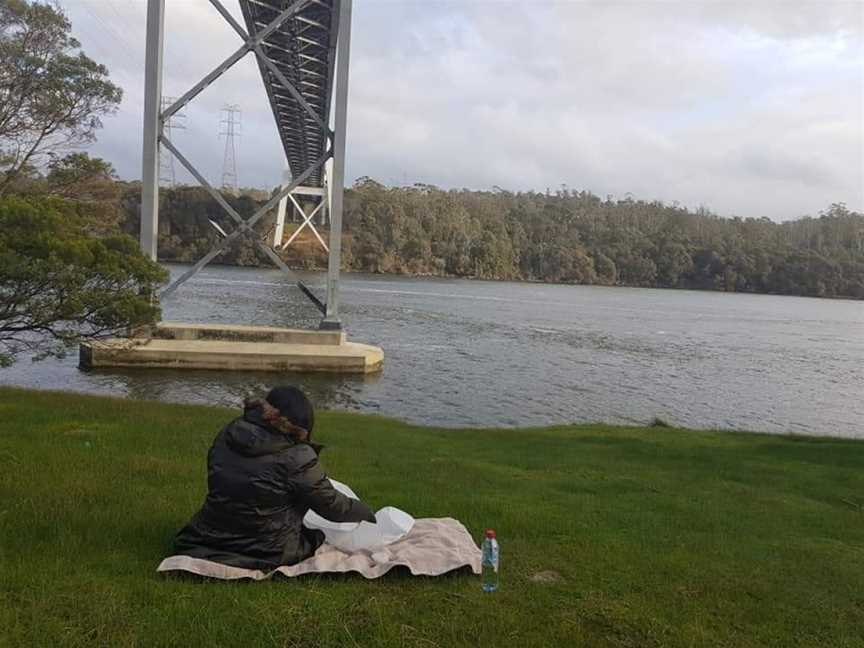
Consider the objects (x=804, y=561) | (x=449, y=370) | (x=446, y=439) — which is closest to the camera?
(x=804, y=561)

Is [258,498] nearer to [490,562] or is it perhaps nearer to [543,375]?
[490,562]

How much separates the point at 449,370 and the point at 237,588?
55.8ft

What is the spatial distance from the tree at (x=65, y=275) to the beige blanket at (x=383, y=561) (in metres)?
4.18

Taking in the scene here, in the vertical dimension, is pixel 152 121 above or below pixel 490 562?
above

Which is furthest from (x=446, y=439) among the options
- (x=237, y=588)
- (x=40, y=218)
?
(x=237, y=588)

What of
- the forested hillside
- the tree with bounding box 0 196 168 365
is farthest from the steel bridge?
the forested hillside

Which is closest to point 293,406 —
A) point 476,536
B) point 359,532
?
point 359,532

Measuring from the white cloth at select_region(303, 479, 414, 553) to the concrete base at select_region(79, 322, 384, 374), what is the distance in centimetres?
1380

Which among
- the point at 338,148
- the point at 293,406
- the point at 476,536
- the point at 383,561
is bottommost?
the point at 476,536

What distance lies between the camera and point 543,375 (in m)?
20.7

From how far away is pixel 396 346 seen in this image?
24672mm

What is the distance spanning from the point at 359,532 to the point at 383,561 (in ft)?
0.76

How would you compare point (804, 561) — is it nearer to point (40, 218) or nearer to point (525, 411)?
point (40, 218)

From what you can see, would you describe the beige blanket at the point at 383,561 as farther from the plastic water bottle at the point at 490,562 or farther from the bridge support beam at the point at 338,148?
the bridge support beam at the point at 338,148
